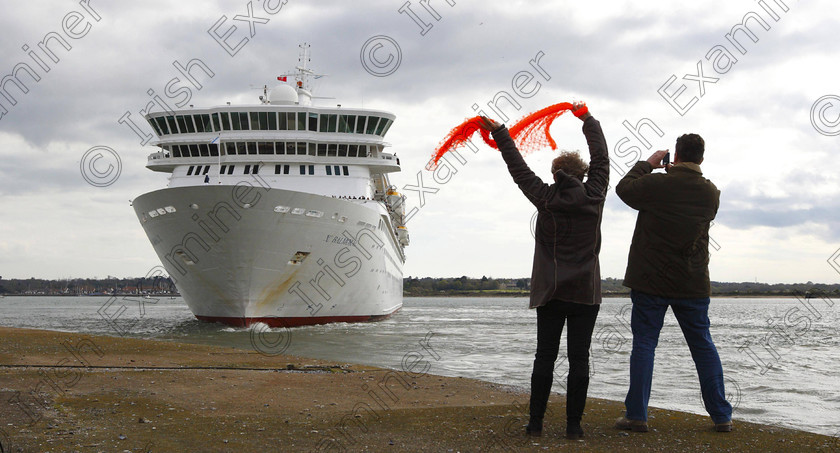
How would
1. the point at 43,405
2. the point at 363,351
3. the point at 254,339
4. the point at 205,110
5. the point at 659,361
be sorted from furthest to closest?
1. the point at 205,110
2. the point at 254,339
3. the point at 363,351
4. the point at 659,361
5. the point at 43,405

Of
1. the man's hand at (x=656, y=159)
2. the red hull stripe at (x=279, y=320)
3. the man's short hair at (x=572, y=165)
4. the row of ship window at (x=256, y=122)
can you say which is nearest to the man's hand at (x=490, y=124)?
the man's short hair at (x=572, y=165)

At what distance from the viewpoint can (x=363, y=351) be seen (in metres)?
13.2

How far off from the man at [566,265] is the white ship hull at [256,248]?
14410 mm

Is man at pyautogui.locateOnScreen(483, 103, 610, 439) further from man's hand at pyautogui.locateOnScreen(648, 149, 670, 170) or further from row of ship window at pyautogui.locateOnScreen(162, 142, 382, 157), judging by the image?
row of ship window at pyautogui.locateOnScreen(162, 142, 382, 157)

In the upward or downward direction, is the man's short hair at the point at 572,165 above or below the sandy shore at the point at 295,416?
above

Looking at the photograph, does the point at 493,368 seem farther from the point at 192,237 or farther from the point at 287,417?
the point at 192,237

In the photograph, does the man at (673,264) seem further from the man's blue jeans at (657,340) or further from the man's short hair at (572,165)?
the man's short hair at (572,165)

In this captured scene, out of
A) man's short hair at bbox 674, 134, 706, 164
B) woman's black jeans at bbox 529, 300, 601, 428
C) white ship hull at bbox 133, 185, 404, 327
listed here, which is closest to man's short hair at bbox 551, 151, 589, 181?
man's short hair at bbox 674, 134, 706, 164

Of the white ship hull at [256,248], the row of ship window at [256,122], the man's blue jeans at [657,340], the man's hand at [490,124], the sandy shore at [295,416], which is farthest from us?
the row of ship window at [256,122]

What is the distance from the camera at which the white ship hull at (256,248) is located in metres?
18.2

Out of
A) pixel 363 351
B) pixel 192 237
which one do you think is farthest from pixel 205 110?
pixel 363 351

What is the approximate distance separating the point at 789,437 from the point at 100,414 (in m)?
4.43

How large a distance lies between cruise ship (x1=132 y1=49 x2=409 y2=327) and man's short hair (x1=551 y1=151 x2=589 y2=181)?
14481 mm

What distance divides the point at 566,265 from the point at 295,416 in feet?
7.05
